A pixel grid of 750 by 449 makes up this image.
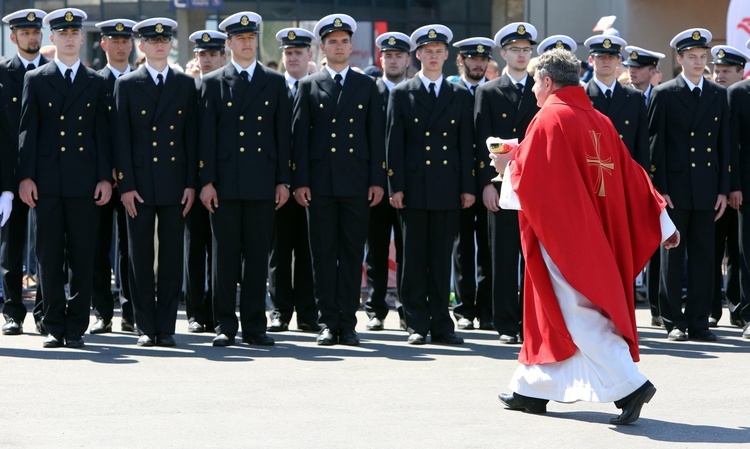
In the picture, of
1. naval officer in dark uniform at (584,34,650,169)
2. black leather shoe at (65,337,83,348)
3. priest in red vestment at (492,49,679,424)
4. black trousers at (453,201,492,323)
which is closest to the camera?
priest in red vestment at (492,49,679,424)

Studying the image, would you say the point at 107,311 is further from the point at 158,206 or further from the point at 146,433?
the point at 146,433

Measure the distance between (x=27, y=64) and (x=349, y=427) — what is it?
5.02m

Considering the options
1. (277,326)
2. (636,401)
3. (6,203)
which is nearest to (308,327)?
(277,326)

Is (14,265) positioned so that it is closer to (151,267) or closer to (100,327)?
(100,327)

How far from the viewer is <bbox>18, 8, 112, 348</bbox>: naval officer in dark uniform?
9.86 metres

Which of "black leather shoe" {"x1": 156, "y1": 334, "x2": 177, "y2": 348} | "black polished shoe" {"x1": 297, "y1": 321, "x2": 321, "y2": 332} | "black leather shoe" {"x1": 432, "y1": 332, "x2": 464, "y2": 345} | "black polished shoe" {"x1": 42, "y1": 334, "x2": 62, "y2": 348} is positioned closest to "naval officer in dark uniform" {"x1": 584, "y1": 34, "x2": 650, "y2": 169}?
"black leather shoe" {"x1": 432, "y1": 332, "x2": 464, "y2": 345}

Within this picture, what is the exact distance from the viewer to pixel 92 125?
998cm

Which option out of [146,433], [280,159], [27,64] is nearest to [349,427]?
[146,433]

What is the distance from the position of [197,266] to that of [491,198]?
2551 mm

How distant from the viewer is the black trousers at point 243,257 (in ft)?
33.2

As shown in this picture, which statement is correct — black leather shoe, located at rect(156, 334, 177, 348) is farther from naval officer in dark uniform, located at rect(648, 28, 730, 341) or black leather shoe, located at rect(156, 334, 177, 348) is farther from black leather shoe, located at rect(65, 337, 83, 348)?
naval officer in dark uniform, located at rect(648, 28, 730, 341)

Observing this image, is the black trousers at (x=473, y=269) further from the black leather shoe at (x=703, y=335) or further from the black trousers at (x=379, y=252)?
the black leather shoe at (x=703, y=335)

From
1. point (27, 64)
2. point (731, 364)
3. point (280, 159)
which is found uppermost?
point (27, 64)

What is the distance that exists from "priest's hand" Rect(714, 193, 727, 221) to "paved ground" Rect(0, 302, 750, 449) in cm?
105
